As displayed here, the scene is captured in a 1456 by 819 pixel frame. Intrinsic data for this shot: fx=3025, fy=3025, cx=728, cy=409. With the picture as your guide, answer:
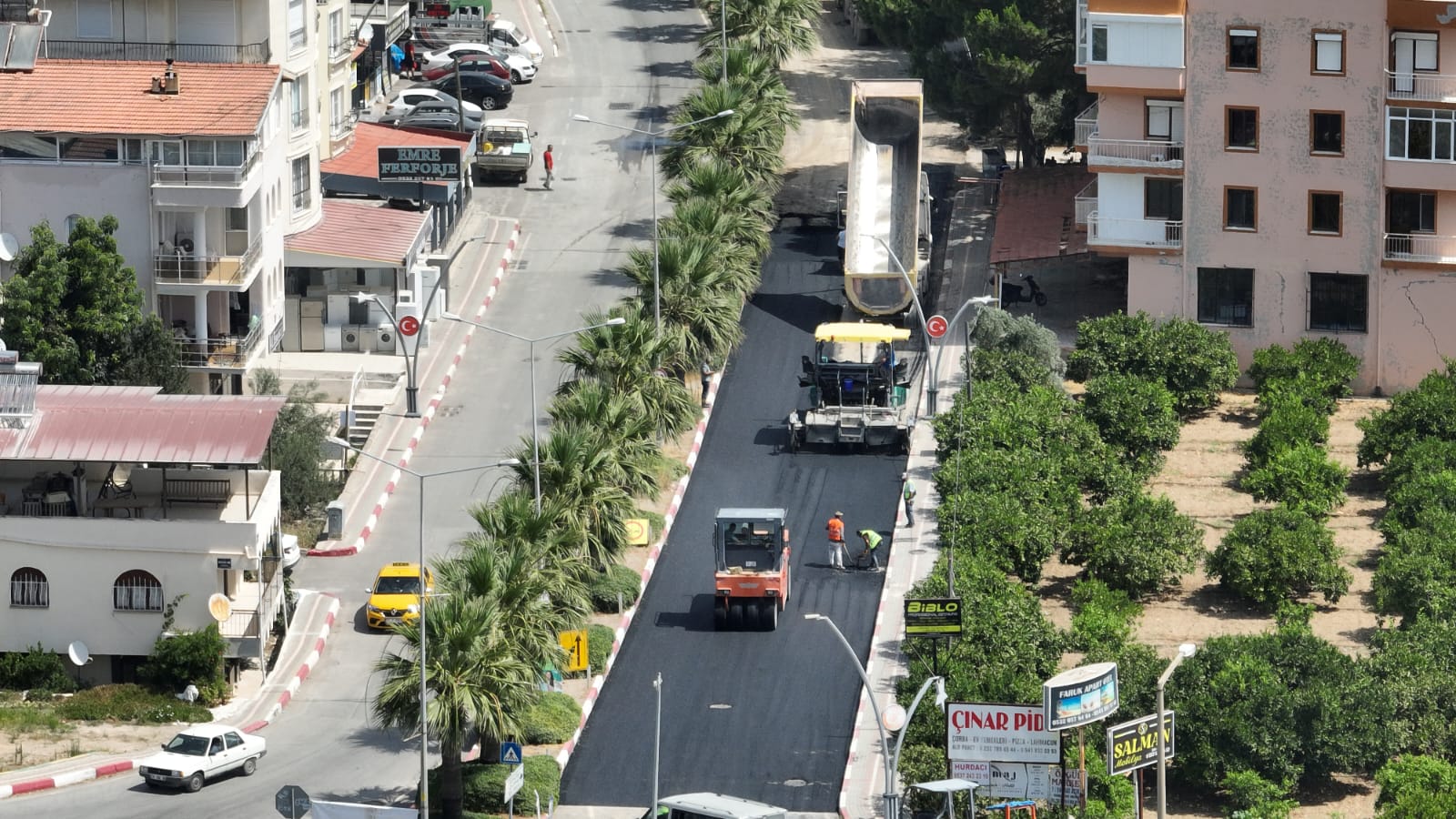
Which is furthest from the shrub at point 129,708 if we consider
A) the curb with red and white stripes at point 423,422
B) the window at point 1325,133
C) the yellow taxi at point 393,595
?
the window at point 1325,133

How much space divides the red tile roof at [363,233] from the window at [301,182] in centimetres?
101

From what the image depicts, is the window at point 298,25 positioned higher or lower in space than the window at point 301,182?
higher

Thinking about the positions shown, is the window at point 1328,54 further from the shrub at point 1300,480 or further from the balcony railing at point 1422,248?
the shrub at point 1300,480

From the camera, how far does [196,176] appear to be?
9388 cm

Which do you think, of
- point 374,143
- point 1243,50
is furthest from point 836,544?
point 374,143

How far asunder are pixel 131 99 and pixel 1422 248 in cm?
4329

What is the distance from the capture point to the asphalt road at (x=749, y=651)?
73.6m

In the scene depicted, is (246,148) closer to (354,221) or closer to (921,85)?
(354,221)

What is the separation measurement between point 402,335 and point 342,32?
21.3 metres

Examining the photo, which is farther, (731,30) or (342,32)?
(731,30)

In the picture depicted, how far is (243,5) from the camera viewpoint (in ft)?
326

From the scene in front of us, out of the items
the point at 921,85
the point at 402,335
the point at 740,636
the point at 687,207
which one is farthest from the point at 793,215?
the point at 740,636

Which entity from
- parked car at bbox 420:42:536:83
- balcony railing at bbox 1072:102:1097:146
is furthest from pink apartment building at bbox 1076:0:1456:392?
parked car at bbox 420:42:536:83

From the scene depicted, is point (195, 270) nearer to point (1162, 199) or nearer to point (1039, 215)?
point (1039, 215)
